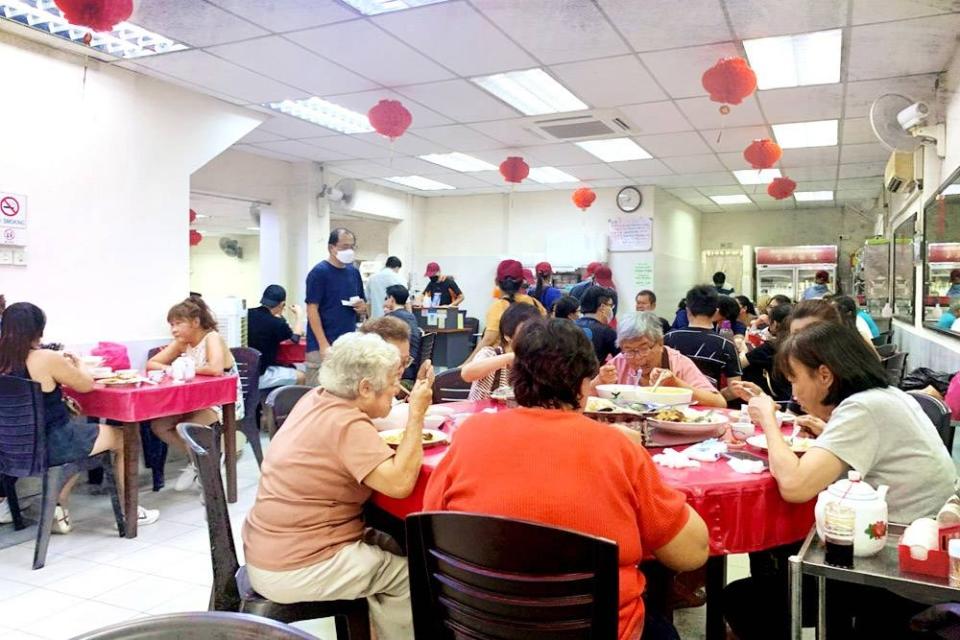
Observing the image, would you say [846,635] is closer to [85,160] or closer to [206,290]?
[85,160]

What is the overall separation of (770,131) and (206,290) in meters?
16.3

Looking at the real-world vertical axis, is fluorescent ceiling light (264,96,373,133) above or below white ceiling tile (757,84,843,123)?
above

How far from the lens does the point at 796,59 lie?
194 inches

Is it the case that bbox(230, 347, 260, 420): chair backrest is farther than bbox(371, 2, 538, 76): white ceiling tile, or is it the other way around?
bbox(230, 347, 260, 420): chair backrest

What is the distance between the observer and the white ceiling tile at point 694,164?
27.2ft

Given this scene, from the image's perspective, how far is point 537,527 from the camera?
1.26 m

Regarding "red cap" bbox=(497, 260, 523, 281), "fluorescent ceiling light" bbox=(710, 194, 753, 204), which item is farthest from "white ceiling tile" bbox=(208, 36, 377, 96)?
"fluorescent ceiling light" bbox=(710, 194, 753, 204)

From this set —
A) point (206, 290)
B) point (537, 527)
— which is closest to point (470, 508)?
point (537, 527)

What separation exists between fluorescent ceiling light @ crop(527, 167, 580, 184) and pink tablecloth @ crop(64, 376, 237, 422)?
6.03 m

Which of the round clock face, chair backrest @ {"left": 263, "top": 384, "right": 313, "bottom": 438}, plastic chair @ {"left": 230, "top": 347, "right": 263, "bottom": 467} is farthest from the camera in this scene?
the round clock face

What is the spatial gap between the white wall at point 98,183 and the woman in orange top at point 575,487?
174 inches

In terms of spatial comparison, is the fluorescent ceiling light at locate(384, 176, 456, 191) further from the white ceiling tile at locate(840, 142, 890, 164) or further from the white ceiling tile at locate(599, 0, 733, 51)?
the white ceiling tile at locate(599, 0, 733, 51)

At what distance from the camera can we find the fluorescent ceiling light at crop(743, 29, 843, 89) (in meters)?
4.56

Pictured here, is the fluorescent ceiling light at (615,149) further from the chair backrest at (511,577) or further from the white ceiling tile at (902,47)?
the chair backrest at (511,577)
